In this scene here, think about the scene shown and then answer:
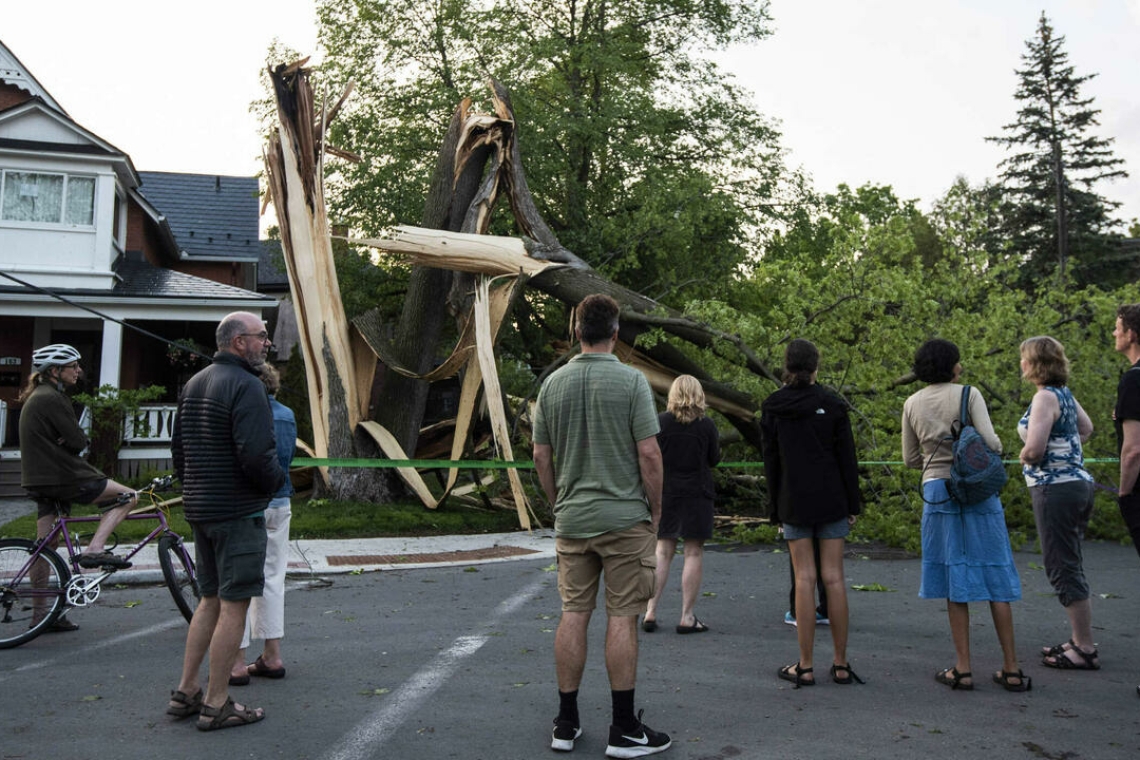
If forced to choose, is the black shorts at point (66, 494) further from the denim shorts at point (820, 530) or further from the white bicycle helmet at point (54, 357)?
the denim shorts at point (820, 530)

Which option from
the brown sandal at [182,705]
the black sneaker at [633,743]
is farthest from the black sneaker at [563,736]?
the brown sandal at [182,705]

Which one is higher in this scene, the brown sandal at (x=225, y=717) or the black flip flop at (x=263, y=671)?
the brown sandal at (x=225, y=717)

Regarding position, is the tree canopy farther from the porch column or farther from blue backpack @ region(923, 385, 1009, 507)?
blue backpack @ region(923, 385, 1009, 507)

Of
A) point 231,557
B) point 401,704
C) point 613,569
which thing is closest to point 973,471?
point 613,569

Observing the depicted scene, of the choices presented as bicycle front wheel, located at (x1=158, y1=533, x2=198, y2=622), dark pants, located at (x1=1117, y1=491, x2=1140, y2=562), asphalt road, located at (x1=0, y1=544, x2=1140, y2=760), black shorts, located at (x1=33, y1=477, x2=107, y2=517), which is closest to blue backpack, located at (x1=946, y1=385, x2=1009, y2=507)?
dark pants, located at (x1=1117, y1=491, x2=1140, y2=562)

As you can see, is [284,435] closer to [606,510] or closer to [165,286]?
[606,510]

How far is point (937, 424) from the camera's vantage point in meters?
5.26

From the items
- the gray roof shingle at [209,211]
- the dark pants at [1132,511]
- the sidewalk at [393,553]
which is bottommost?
the sidewalk at [393,553]

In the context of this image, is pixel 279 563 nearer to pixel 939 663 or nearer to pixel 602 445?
pixel 602 445

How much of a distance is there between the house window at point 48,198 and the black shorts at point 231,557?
18.7m

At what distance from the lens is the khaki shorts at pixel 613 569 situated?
414 centimetres

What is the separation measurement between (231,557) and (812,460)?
2886 mm

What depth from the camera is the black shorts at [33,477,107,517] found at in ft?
22.0

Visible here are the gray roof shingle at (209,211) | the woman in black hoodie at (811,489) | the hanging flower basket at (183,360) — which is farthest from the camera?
the gray roof shingle at (209,211)
